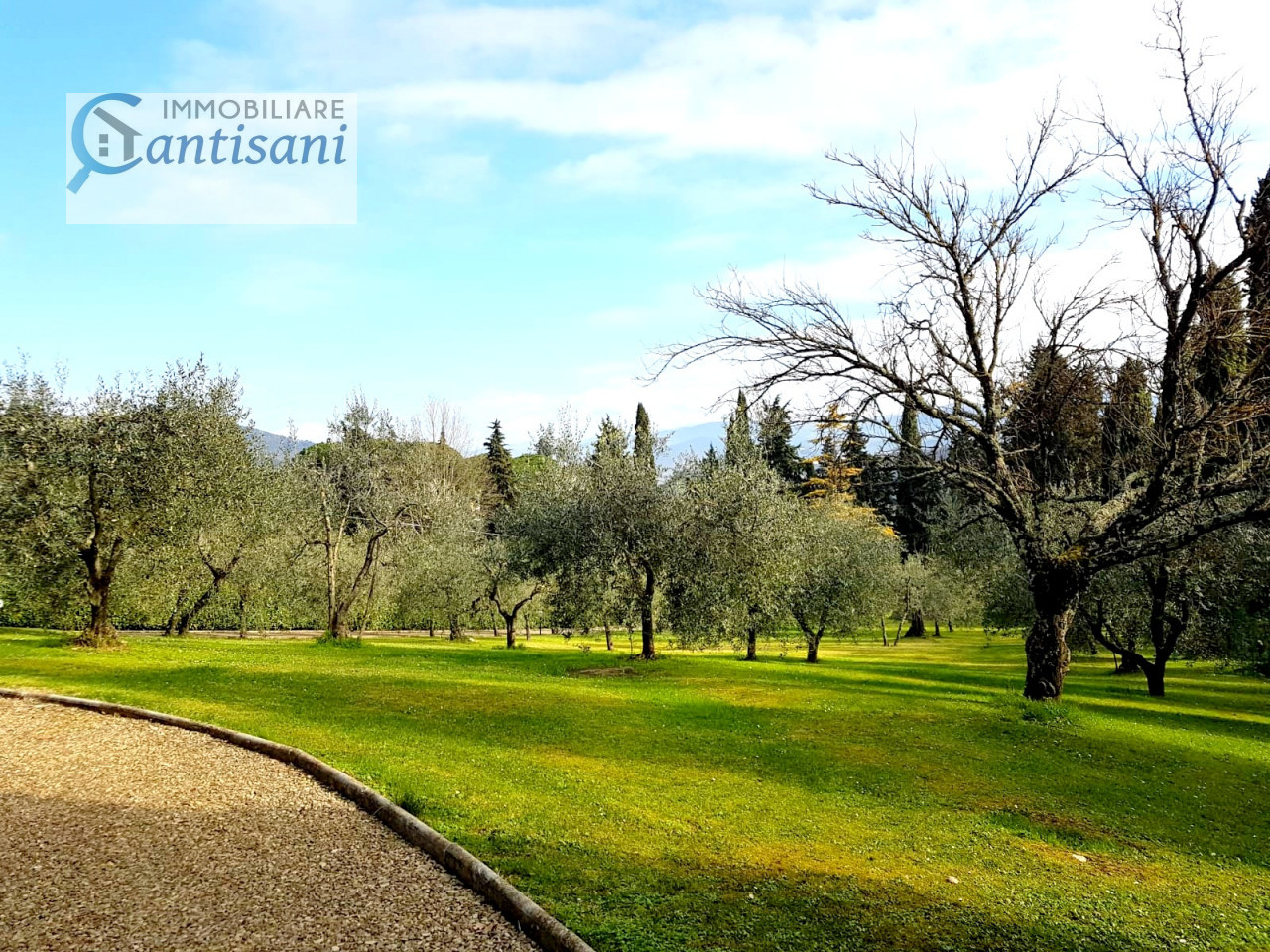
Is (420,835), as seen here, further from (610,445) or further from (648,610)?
(610,445)

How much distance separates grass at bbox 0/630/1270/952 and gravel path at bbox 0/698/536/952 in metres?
0.68

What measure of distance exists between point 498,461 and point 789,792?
223ft

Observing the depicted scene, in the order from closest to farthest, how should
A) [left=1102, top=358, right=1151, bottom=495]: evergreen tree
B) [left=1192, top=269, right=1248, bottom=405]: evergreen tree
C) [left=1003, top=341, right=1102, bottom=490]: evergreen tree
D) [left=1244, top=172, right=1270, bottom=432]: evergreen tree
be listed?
[left=1244, top=172, right=1270, bottom=432]: evergreen tree, [left=1192, top=269, right=1248, bottom=405]: evergreen tree, [left=1102, top=358, right=1151, bottom=495]: evergreen tree, [left=1003, top=341, right=1102, bottom=490]: evergreen tree

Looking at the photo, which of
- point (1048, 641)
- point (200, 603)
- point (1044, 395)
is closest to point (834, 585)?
point (1048, 641)

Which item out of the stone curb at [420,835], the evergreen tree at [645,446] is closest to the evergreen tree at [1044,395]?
the evergreen tree at [645,446]

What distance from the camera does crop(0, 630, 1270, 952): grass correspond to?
6.53 m

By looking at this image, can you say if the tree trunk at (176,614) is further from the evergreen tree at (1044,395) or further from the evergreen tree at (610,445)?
the evergreen tree at (1044,395)

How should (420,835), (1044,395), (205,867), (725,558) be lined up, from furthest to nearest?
(725,558) → (1044,395) → (420,835) → (205,867)

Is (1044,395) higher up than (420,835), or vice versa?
(1044,395)

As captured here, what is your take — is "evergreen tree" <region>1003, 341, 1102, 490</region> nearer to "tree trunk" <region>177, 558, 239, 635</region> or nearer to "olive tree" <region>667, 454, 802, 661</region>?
"olive tree" <region>667, 454, 802, 661</region>

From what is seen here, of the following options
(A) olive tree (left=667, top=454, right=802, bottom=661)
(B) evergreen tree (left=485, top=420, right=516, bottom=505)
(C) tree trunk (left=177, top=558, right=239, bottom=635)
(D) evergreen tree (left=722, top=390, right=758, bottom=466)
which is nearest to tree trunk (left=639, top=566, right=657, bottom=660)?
(A) olive tree (left=667, top=454, right=802, bottom=661)

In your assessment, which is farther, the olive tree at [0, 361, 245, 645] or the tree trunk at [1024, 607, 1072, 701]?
the olive tree at [0, 361, 245, 645]

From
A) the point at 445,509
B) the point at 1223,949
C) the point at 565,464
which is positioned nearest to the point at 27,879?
the point at 1223,949

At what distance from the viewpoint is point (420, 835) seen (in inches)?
299
